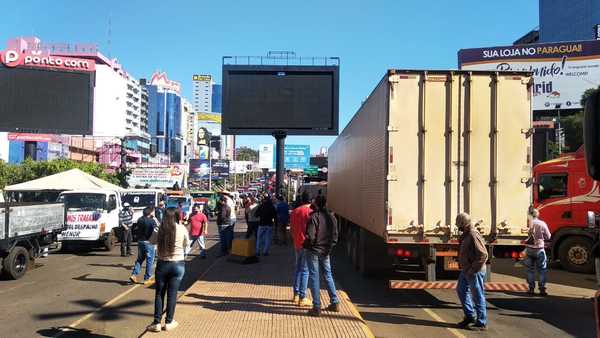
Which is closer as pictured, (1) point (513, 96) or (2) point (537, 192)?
(1) point (513, 96)

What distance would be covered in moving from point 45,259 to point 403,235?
1131 cm

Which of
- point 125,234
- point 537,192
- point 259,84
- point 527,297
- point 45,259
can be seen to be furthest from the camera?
point 259,84

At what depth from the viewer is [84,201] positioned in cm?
1747

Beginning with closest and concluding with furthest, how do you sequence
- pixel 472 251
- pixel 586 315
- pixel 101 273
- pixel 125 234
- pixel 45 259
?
pixel 472 251 < pixel 586 315 < pixel 101 273 < pixel 45 259 < pixel 125 234

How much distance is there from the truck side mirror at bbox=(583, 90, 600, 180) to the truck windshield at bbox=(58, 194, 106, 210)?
16.6m

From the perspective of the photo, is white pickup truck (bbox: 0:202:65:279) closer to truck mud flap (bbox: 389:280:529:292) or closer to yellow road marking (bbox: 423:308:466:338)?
truck mud flap (bbox: 389:280:529:292)

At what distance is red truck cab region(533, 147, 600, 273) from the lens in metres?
13.3

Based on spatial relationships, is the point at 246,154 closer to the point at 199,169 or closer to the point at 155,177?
the point at 199,169

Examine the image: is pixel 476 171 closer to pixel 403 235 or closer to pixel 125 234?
pixel 403 235

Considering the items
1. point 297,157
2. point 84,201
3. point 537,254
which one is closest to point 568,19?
point 297,157

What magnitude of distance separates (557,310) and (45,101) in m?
41.9

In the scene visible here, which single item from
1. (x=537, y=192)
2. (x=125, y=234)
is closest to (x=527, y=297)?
(x=537, y=192)

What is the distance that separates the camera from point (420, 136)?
349 inches

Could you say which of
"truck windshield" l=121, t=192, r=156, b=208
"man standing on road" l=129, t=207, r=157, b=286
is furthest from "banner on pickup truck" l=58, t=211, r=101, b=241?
"man standing on road" l=129, t=207, r=157, b=286
